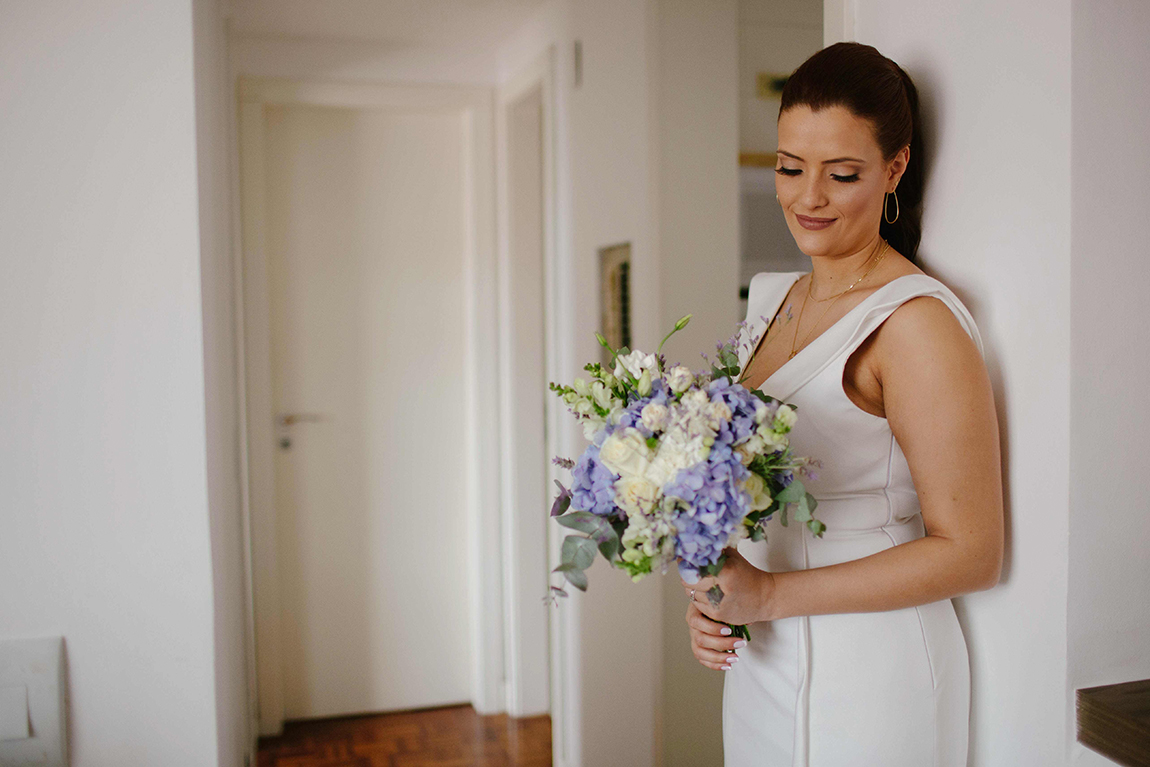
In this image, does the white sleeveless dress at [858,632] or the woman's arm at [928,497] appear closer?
the woman's arm at [928,497]

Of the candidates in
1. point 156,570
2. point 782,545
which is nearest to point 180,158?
point 156,570

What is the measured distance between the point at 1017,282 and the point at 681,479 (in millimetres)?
569

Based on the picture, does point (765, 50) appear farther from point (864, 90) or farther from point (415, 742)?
point (415, 742)

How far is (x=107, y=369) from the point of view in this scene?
5.93ft

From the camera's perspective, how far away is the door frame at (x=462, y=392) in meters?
3.49

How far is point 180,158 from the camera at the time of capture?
1.84 meters

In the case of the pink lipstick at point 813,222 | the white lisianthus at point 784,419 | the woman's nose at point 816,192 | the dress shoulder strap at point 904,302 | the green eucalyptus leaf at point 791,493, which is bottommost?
the green eucalyptus leaf at point 791,493

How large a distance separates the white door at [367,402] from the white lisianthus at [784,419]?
292 cm

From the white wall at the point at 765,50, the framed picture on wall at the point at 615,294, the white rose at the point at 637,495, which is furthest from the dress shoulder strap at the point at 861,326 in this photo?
the white wall at the point at 765,50

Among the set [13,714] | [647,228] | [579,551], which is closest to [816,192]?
[579,551]

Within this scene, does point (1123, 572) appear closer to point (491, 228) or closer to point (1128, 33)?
point (1128, 33)

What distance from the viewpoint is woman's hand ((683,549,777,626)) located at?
3.84 ft

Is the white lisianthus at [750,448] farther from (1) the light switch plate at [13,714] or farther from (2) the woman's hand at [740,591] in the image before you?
(1) the light switch plate at [13,714]

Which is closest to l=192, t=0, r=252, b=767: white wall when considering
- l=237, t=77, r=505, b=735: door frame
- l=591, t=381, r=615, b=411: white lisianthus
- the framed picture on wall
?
l=237, t=77, r=505, b=735: door frame
